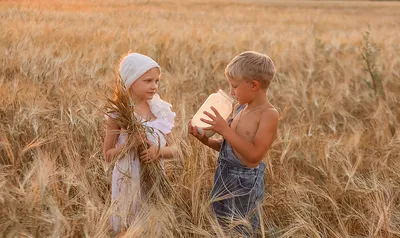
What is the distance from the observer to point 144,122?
188cm

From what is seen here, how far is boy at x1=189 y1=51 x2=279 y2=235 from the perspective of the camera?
1.81 m

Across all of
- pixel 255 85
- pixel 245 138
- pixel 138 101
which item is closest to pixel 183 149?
pixel 138 101

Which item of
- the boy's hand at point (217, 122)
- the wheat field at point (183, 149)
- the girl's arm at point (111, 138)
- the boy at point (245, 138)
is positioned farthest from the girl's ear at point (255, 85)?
the girl's arm at point (111, 138)

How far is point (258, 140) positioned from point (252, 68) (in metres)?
0.24

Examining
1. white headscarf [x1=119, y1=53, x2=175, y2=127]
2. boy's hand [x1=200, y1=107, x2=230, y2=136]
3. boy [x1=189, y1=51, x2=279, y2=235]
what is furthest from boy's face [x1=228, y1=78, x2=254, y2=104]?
white headscarf [x1=119, y1=53, x2=175, y2=127]

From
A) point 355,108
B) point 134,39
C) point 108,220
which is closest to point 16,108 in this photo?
point 108,220

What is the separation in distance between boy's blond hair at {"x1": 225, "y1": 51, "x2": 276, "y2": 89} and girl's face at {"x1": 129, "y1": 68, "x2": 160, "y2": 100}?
0.30 metres

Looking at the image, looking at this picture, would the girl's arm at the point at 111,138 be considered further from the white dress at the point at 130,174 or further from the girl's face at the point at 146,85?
the girl's face at the point at 146,85

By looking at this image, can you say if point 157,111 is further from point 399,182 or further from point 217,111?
point 399,182

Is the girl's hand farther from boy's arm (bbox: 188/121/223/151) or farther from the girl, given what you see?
boy's arm (bbox: 188/121/223/151)

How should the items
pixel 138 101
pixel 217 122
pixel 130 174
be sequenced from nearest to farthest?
pixel 217 122 → pixel 130 174 → pixel 138 101

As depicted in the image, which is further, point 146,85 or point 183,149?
point 183,149

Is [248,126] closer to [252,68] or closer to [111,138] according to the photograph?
[252,68]

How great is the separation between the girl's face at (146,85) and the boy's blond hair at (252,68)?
0.97 feet
